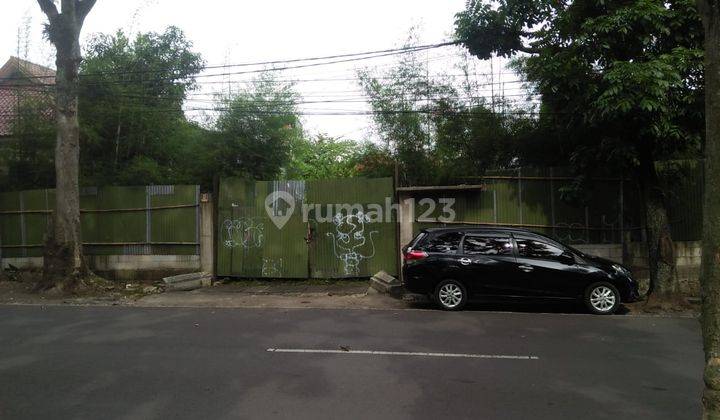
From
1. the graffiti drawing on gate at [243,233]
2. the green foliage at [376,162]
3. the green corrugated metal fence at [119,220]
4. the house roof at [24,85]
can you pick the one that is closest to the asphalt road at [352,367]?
the graffiti drawing on gate at [243,233]

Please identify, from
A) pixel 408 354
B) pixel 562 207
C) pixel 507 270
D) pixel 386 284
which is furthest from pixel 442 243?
pixel 562 207

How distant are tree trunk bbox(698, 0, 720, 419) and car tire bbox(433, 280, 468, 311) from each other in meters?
6.74

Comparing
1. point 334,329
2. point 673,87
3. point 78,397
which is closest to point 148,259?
point 334,329

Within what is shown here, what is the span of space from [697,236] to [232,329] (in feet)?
36.0

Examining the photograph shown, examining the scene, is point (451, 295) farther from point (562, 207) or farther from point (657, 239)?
point (562, 207)

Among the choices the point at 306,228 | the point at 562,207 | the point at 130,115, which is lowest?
the point at 306,228

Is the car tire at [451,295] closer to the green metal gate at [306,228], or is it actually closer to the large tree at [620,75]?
the green metal gate at [306,228]

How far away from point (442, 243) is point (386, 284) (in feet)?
7.02

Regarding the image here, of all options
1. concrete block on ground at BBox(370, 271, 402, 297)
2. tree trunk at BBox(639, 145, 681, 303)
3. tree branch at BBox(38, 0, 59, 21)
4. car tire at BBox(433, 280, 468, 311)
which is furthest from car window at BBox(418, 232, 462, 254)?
tree branch at BBox(38, 0, 59, 21)

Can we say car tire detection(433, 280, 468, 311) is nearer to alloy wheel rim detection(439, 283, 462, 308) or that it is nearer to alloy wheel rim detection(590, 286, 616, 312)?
alloy wheel rim detection(439, 283, 462, 308)

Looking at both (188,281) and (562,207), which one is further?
(188,281)

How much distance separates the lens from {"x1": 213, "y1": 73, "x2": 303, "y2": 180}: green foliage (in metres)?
14.0

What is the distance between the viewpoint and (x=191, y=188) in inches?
537

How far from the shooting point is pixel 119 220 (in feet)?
46.2
